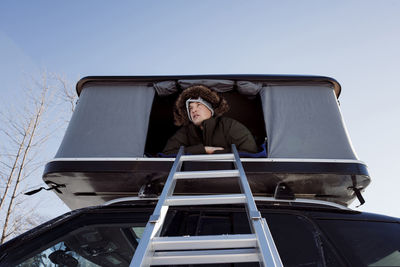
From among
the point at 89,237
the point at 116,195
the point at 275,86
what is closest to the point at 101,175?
the point at 116,195

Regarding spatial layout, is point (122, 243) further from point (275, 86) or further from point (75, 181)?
point (275, 86)

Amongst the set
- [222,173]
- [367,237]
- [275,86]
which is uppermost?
[275,86]

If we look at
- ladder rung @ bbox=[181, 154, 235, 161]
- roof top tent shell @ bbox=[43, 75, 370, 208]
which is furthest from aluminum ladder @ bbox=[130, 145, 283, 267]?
roof top tent shell @ bbox=[43, 75, 370, 208]

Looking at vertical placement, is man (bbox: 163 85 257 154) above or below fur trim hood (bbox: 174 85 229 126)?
below

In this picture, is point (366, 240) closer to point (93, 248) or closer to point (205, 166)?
point (205, 166)

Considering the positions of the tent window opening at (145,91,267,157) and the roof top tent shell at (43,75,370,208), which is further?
the tent window opening at (145,91,267,157)

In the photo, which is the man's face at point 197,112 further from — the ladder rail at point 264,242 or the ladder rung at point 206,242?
the ladder rung at point 206,242

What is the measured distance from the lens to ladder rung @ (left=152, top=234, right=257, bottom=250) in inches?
44.0

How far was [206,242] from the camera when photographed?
44.0 inches

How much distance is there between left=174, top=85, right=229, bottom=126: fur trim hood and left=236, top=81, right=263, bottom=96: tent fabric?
40cm

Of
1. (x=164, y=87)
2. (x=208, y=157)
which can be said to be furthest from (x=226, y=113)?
(x=208, y=157)

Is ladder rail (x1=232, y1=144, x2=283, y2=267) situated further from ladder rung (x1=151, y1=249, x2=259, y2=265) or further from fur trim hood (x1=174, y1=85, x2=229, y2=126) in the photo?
fur trim hood (x1=174, y1=85, x2=229, y2=126)

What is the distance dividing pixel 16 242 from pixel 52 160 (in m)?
0.96

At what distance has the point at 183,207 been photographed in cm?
157
